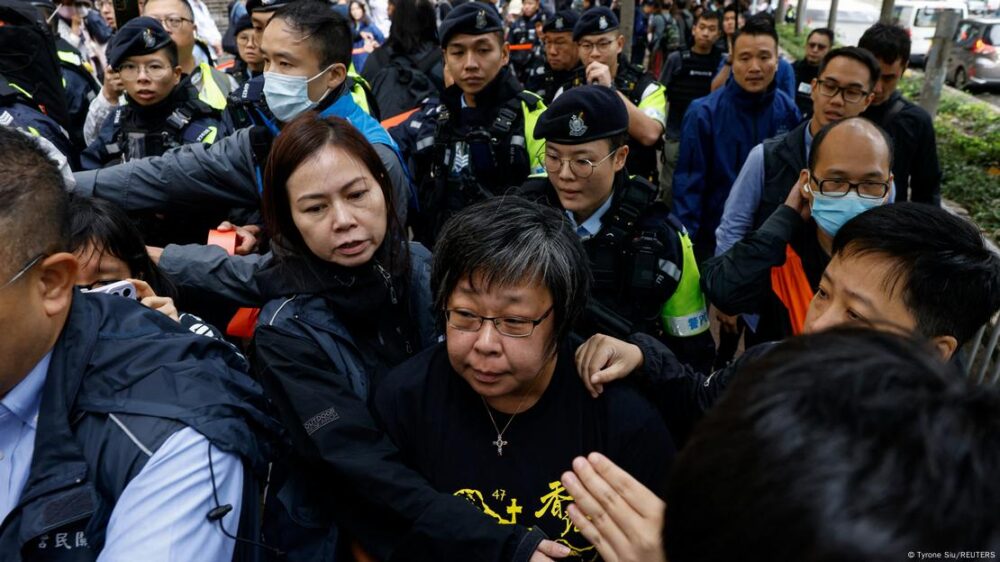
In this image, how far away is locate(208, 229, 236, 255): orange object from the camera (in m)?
2.80

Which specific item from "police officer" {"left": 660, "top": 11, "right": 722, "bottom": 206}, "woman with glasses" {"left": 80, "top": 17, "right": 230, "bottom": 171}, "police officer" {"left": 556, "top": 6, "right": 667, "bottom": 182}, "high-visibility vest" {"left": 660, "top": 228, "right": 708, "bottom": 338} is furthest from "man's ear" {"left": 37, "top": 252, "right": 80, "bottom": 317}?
"police officer" {"left": 660, "top": 11, "right": 722, "bottom": 206}

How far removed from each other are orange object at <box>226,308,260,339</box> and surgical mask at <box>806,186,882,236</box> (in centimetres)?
212

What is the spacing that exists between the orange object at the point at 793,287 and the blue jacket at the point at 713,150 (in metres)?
1.44

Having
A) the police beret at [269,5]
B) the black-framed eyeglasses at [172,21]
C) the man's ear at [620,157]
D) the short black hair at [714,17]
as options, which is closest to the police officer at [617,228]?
the man's ear at [620,157]

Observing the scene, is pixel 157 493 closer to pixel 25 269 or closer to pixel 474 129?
pixel 25 269

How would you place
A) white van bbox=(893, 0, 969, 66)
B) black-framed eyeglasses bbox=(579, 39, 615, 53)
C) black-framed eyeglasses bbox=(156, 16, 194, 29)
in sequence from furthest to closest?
1. white van bbox=(893, 0, 969, 66)
2. black-framed eyeglasses bbox=(156, 16, 194, 29)
3. black-framed eyeglasses bbox=(579, 39, 615, 53)

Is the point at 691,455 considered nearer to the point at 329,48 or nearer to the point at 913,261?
the point at 913,261

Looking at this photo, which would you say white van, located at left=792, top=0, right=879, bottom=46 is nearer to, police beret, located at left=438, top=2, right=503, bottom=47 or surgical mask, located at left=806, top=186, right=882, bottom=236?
police beret, located at left=438, top=2, right=503, bottom=47

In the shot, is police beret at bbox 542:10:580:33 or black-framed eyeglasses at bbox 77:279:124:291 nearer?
black-framed eyeglasses at bbox 77:279:124:291

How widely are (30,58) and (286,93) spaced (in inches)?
69.8

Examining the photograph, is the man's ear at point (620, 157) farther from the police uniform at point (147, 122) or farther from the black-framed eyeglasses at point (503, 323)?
the police uniform at point (147, 122)

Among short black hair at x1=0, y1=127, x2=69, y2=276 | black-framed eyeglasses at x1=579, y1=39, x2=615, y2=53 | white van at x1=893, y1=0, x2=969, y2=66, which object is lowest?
white van at x1=893, y1=0, x2=969, y2=66

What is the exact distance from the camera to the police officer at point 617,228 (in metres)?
2.60

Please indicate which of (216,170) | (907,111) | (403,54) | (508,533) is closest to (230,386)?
(508,533)
